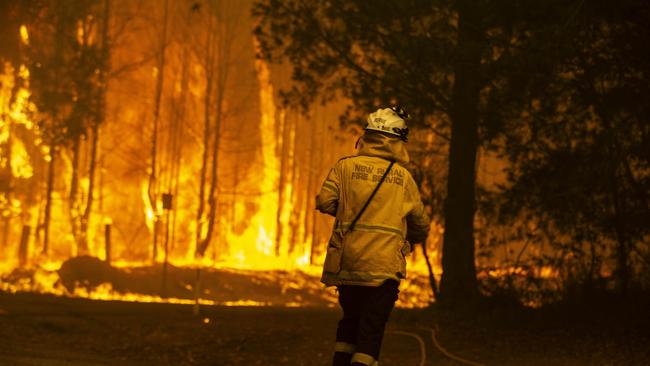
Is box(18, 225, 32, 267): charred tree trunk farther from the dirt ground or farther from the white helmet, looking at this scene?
the white helmet

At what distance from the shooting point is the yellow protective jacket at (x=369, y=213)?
17.4ft

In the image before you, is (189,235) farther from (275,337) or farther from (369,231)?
(369,231)

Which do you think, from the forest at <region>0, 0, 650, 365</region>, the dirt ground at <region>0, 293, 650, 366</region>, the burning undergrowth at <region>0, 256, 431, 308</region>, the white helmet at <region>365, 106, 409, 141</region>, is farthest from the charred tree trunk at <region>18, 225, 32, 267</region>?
the white helmet at <region>365, 106, 409, 141</region>

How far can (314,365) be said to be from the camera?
428 inches

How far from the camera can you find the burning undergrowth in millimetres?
26225

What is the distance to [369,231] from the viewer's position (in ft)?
17.5

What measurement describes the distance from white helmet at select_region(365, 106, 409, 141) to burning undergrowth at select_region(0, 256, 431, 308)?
1692 cm

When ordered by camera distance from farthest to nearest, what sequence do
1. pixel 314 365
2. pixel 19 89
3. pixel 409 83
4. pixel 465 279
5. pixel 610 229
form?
pixel 19 89, pixel 465 279, pixel 409 83, pixel 610 229, pixel 314 365

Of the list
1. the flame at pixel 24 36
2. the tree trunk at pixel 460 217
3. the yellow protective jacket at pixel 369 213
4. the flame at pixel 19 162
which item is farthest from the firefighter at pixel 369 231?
the flame at pixel 19 162

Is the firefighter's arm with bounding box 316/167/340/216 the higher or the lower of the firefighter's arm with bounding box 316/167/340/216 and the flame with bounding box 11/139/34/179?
the lower

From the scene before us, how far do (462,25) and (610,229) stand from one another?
3995mm

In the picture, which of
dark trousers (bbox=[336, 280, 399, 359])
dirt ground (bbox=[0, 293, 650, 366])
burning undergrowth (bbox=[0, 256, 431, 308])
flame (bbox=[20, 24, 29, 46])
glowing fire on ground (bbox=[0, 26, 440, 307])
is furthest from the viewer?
glowing fire on ground (bbox=[0, 26, 440, 307])

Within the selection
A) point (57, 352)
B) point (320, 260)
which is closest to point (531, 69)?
point (57, 352)

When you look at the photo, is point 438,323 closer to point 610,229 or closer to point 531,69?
point 610,229
